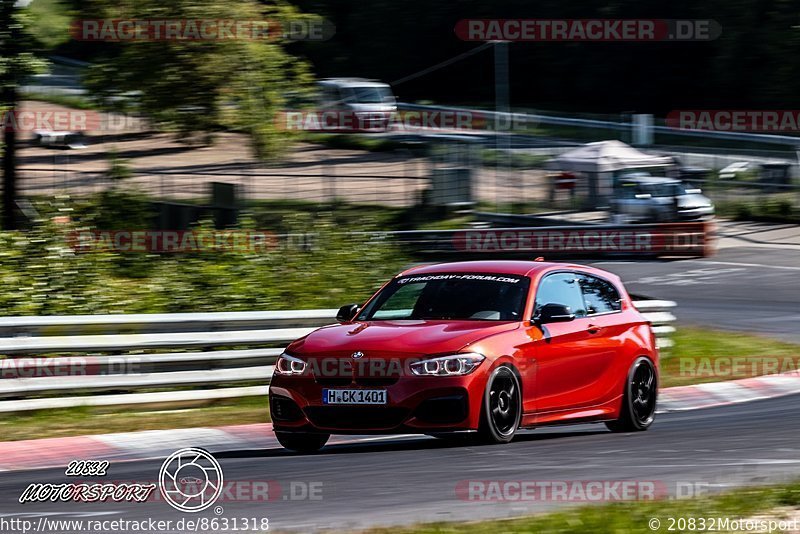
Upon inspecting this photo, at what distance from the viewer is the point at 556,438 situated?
35.4ft

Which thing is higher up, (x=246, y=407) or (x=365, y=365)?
(x=365, y=365)

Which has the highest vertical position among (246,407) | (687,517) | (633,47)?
(633,47)

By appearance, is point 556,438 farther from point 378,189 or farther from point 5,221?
point 378,189

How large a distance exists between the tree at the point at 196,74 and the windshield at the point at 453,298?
16.1 meters

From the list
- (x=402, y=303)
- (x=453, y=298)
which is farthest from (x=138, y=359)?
(x=453, y=298)

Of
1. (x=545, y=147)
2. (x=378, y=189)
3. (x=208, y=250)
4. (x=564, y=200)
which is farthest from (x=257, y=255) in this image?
(x=545, y=147)

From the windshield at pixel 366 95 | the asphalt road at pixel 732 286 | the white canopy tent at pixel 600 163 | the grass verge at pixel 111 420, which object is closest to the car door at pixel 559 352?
the grass verge at pixel 111 420

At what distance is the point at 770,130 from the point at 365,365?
4939cm

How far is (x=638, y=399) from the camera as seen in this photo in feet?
37.4

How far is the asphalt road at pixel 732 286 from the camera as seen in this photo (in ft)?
68.8

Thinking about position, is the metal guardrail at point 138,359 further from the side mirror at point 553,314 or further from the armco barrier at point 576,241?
the armco barrier at point 576,241

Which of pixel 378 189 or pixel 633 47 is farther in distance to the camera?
pixel 633 47

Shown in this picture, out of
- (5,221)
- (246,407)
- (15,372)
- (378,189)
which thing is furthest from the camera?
(378,189)

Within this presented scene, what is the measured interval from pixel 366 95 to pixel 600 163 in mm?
20317
